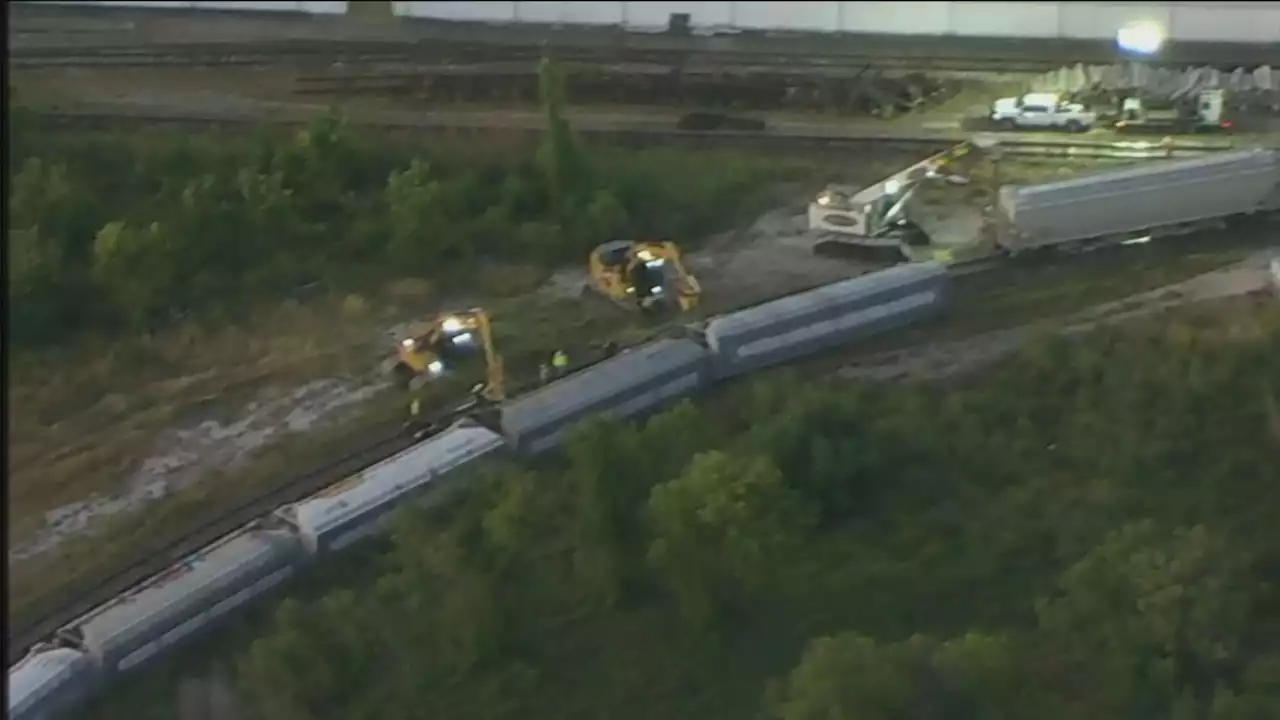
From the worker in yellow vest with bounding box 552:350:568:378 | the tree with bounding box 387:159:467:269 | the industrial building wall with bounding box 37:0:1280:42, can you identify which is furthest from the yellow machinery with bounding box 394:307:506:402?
the industrial building wall with bounding box 37:0:1280:42

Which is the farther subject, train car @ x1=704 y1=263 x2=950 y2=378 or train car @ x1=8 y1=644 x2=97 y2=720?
train car @ x1=704 y1=263 x2=950 y2=378

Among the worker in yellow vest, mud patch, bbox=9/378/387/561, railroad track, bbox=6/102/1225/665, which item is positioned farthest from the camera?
the worker in yellow vest

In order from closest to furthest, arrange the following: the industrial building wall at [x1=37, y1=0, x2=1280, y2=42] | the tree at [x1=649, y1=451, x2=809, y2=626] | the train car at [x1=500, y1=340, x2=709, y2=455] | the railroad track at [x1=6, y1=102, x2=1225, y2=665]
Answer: the tree at [x1=649, y1=451, x2=809, y2=626], the railroad track at [x1=6, y1=102, x2=1225, y2=665], the train car at [x1=500, y1=340, x2=709, y2=455], the industrial building wall at [x1=37, y1=0, x2=1280, y2=42]

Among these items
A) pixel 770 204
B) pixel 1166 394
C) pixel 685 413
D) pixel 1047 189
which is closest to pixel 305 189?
pixel 770 204

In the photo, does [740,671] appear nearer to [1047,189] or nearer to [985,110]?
[1047,189]

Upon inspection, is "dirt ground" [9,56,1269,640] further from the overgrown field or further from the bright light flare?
the bright light flare

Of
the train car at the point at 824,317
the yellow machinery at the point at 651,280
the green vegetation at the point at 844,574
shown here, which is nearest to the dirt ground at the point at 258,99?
the yellow machinery at the point at 651,280

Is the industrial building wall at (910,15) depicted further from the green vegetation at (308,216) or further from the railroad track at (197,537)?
the railroad track at (197,537)
